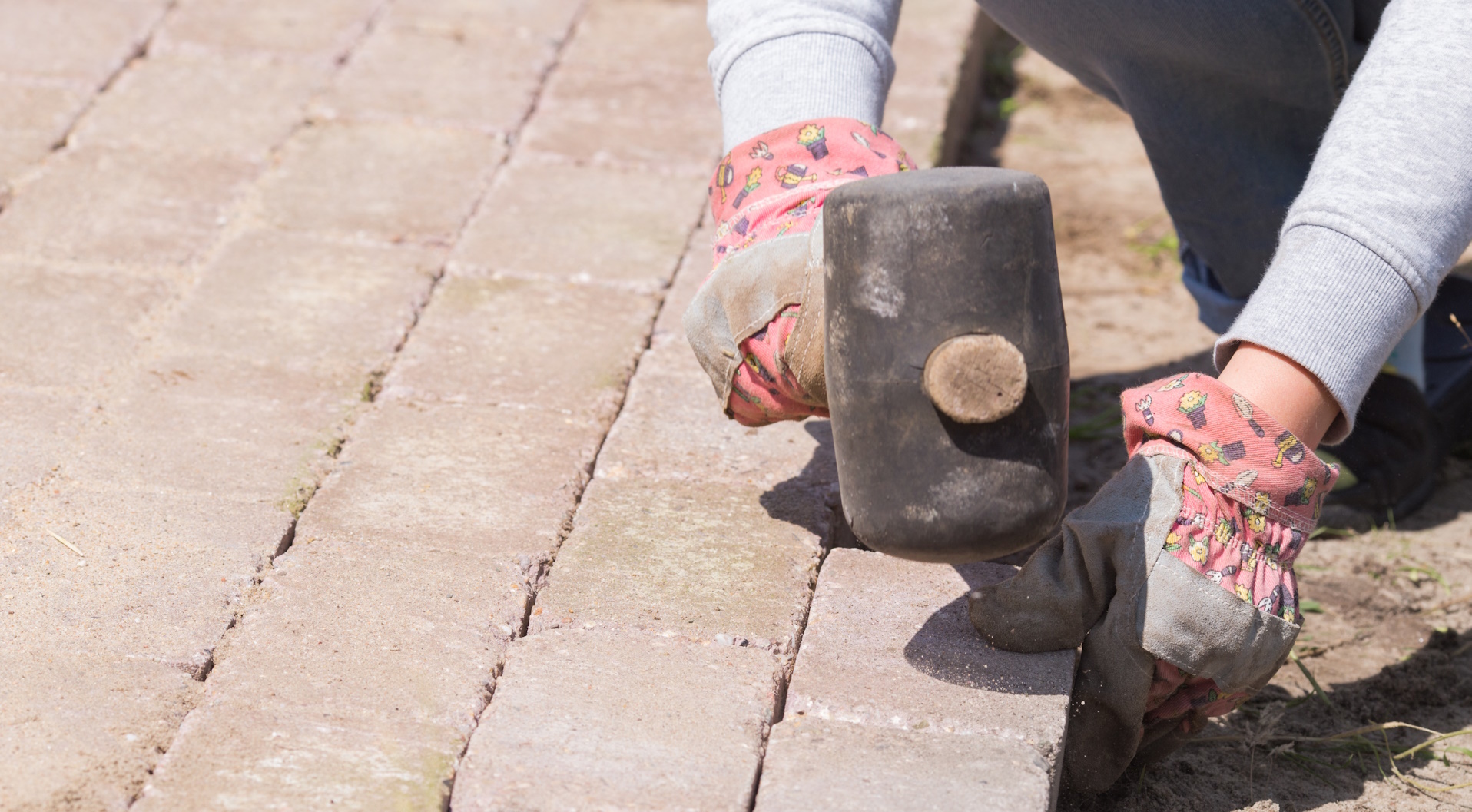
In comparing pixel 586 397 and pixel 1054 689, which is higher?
pixel 1054 689

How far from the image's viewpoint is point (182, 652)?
149 cm

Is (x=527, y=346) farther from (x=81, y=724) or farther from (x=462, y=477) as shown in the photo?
(x=81, y=724)

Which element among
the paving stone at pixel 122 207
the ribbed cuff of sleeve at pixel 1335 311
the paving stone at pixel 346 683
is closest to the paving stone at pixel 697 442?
the paving stone at pixel 346 683

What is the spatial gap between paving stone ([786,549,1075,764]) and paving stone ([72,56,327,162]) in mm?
1551

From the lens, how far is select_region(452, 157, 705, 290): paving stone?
237 cm

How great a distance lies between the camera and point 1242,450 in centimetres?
137

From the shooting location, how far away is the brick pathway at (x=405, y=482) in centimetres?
139

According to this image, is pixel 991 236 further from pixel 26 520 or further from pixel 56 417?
pixel 56 417

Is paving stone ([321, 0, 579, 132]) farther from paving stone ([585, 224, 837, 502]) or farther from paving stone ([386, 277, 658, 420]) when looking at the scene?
paving stone ([585, 224, 837, 502])

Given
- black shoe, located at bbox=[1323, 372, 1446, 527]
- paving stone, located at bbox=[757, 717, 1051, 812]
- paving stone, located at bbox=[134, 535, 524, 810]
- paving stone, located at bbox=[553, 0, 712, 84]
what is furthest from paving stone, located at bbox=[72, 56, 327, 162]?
black shoe, located at bbox=[1323, 372, 1446, 527]

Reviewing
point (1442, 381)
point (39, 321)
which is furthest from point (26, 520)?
point (1442, 381)

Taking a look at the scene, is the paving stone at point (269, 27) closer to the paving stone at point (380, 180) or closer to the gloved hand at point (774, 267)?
the paving stone at point (380, 180)

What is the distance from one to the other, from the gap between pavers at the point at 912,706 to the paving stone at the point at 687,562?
60 mm

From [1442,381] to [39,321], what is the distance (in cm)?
215
